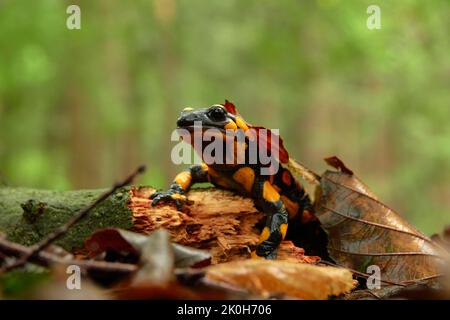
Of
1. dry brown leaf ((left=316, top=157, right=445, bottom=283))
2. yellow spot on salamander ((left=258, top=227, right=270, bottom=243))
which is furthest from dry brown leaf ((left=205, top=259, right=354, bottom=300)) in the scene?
yellow spot on salamander ((left=258, top=227, right=270, bottom=243))

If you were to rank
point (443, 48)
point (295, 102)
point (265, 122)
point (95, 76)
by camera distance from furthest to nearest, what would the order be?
point (265, 122) → point (295, 102) → point (95, 76) → point (443, 48)

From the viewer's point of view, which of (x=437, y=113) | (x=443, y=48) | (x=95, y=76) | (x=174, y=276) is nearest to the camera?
(x=174, y=276)

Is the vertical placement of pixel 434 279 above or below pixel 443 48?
below

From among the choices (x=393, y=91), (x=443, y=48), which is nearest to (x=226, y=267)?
(x=443, y=48)

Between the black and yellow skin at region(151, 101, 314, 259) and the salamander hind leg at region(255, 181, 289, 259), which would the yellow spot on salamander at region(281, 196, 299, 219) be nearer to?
the black and yellow skin at region(151, 101, 314, 259)

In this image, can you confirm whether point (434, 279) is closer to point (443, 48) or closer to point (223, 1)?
point (443, 48)

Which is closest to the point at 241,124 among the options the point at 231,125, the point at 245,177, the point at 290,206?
the point at 231,125

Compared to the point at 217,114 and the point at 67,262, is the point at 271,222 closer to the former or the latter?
the point at 217,114
